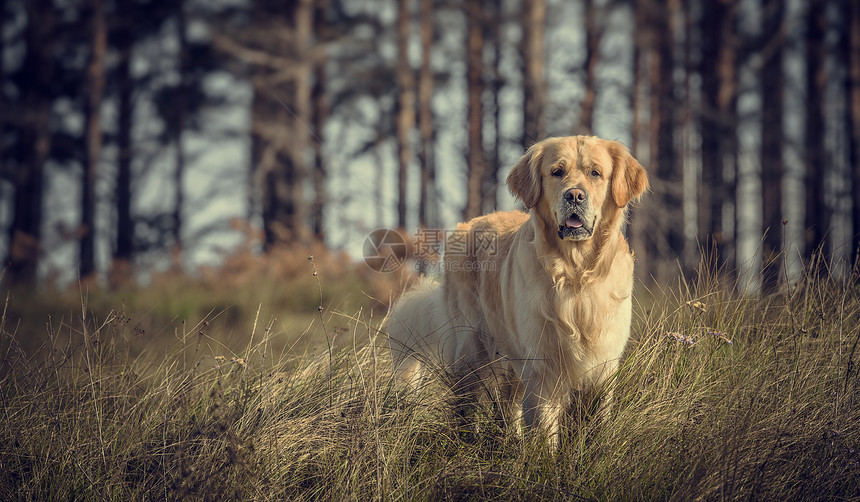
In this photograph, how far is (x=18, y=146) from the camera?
15828mm

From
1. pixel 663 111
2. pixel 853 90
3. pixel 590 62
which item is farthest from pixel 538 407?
pixel 853 90

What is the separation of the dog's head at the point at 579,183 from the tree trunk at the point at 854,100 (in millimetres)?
11333

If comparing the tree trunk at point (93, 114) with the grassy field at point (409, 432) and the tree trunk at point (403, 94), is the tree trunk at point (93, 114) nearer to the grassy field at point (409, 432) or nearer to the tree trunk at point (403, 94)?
the tree trunk at point (403, 94)

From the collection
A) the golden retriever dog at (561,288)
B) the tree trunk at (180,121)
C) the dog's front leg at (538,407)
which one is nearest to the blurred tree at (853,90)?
the golden retriever dog at (561,288)

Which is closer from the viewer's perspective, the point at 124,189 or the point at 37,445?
the point at 37,445

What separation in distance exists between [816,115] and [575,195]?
46.1ft

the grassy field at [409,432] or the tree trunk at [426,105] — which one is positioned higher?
the tree trunk at [426,105]

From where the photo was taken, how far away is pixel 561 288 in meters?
2.91

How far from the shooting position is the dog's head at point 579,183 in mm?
2857

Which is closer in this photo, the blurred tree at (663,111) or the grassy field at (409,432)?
the grassy field at (409,432)

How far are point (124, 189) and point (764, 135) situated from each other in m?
14.6

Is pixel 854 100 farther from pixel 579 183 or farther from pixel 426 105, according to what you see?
pixel 579 183

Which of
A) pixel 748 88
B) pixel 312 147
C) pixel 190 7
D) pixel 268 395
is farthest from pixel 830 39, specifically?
pixel 268 395

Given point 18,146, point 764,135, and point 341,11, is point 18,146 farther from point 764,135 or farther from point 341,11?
point 764,135
